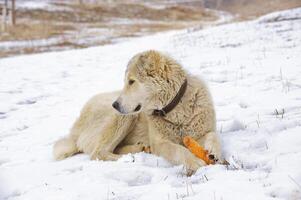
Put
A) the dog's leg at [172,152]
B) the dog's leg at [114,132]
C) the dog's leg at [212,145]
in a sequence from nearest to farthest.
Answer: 1. the dog's leg at [172,152]
2. the dog's leg at [212,145]
3. the dog's leg at [114,132]

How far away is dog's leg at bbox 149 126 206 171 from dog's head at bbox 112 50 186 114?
33 centimetres

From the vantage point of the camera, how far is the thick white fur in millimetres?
4855

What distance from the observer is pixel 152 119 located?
16.5 ft

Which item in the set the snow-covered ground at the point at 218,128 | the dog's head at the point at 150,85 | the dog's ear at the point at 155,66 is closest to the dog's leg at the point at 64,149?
the snow-covered ground at the point at 218,128

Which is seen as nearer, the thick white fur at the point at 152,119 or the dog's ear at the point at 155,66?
the thick white fur at the point at 152,119

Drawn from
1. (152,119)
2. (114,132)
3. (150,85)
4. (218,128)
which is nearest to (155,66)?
(150,85)

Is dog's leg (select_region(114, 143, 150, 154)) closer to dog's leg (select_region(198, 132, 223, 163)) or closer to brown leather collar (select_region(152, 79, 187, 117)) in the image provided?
brown leather collar (select_region(152, 79, 187, 117))

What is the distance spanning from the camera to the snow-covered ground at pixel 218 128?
368 centimetres

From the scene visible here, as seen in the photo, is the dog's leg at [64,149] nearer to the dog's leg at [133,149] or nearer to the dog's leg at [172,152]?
the dog's leg at [133,149]

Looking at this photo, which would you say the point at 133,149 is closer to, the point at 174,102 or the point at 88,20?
the point at 174,102

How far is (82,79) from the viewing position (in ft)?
38.3

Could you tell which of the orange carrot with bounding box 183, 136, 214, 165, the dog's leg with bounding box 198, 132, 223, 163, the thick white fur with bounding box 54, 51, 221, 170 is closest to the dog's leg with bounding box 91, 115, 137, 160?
the thick white fur with bounding box 54, 51, 221, 170

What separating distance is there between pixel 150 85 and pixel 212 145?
3.37 ft

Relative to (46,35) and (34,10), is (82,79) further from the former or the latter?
(34,10)
